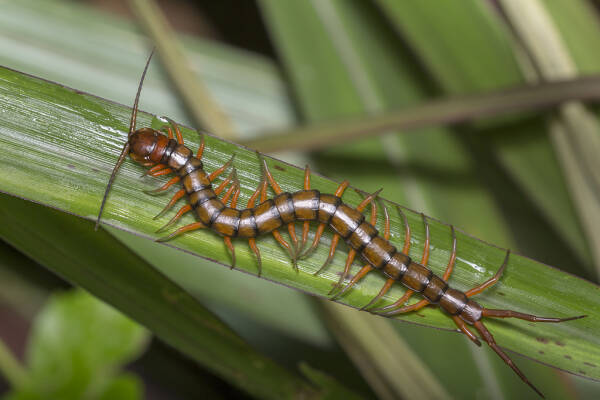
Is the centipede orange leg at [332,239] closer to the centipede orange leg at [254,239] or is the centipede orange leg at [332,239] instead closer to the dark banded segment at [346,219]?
the dark banded segment at [346,219]

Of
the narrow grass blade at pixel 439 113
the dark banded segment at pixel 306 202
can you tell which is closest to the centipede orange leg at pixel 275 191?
the dark banded segment at pixel 306 202

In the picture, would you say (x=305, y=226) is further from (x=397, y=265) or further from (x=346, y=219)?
(x=397, y=265)

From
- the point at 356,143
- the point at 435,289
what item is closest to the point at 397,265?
the point at 435,289

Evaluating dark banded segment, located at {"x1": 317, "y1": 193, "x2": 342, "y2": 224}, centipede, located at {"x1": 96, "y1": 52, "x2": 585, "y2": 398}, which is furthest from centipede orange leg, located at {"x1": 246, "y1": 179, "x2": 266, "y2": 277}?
dark banded segment, located at {"x1": 317, "y1": 193, "x2": 342, "y2": 224}

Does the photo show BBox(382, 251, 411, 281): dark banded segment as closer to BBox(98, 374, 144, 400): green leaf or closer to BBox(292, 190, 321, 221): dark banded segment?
BBox(292, 190, 321, 221): dark banded segment

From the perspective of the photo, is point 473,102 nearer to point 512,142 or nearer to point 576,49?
point 512,142
